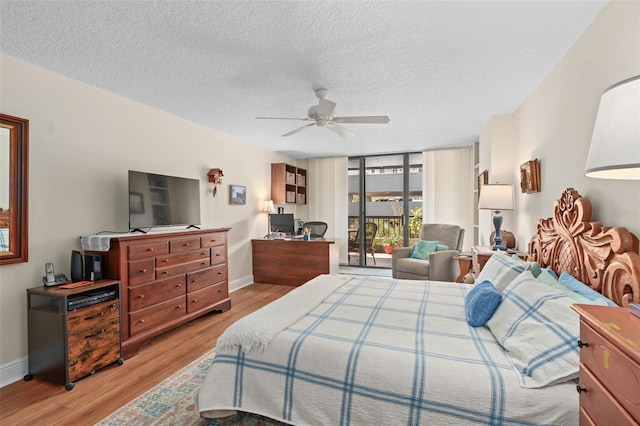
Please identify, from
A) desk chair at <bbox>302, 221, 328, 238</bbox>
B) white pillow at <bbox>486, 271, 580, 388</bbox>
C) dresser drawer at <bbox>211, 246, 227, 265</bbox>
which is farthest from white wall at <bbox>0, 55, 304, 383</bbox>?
white pillow at <bbox>486, 271, 580, 388</bbox>

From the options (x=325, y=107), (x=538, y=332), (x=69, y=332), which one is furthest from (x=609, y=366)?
(x=69, y=332)

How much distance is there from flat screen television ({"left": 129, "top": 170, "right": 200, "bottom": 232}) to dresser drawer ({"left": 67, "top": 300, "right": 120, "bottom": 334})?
81 centimetres

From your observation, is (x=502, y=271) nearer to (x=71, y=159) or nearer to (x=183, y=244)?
(x=183, y=244)

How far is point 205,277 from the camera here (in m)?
3.66

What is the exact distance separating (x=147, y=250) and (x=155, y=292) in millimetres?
428

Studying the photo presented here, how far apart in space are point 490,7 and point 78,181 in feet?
11.3

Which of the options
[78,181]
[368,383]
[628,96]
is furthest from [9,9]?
[628,96]

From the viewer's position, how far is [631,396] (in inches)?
31.0

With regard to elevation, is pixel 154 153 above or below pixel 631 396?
above

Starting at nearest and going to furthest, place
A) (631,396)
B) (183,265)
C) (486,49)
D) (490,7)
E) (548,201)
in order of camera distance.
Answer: (631,396), (490,7), (486,49), (548,201), (183,265)

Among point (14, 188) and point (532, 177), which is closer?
point (14, 188)

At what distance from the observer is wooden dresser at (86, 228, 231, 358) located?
107 inches

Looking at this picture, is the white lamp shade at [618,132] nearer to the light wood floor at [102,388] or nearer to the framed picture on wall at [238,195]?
the light wood floor at [102,388]

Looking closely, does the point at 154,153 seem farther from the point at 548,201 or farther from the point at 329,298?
Result: the point at 548,201
